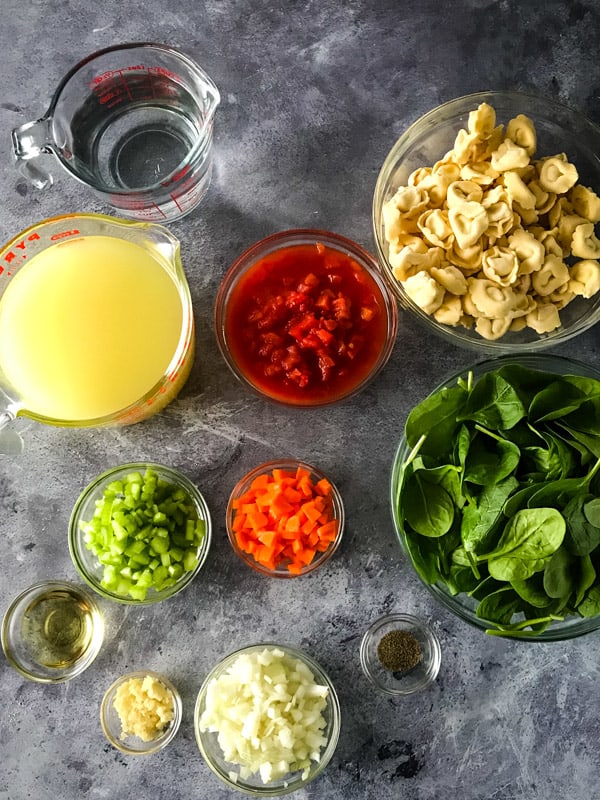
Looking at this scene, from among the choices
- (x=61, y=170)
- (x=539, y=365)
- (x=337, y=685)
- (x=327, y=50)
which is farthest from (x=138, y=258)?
(x=337, y=685)

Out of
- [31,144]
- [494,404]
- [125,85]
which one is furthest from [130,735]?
[125,85]

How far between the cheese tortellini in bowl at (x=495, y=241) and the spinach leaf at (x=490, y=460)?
297 millimetres

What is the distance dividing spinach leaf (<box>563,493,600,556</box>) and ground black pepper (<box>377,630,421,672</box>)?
58cm

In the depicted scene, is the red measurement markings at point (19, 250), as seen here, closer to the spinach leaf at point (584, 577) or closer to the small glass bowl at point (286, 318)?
the small glass bowl at point (286, 318)

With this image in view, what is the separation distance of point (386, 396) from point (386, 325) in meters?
0.20

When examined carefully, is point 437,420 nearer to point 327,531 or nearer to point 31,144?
point 327,531

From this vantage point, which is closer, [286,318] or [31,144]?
[31,144]

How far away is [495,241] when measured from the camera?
1757 mm

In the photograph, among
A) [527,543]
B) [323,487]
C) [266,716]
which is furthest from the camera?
[323,487]

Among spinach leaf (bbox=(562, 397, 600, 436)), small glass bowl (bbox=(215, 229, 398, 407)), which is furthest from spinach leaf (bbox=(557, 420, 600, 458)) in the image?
small glass bowl (bbox=(215, 229, 398, 407))

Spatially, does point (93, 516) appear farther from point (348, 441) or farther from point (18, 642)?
point (348, 441)

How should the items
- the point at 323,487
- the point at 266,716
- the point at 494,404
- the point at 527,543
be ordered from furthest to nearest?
1. the point at 323,487
2. the point at 266,716
3. the point at 494,404
4. the point at 527,543

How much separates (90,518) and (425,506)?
907 millimetres

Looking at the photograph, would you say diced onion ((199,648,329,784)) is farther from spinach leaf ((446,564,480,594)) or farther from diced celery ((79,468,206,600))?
spinach leaf ((446,564,480,594))
